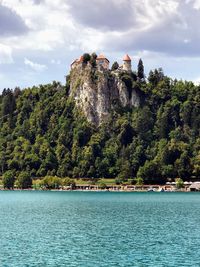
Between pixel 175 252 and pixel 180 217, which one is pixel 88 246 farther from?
pixel 180 217

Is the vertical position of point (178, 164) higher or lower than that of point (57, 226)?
higher

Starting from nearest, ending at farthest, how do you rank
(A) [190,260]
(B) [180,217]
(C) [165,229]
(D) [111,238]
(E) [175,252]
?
(A) [190,260] < (E) [175,252] < (D) [111,238] < (C) [165,229] < (B) [180,217]

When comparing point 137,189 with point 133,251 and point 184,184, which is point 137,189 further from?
point 133,251

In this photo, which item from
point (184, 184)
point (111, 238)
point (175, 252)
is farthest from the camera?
point (184, 184)

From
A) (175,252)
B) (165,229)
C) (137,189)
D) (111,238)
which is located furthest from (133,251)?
(137,189)

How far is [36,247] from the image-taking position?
54750 millimetres

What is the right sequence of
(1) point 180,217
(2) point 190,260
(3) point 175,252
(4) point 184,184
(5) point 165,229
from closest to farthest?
(2) point 190,260, (3) point 175,252, (5) point 165,229, (1) point 180,217, (4) point 184,184

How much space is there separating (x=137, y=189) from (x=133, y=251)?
140 metres

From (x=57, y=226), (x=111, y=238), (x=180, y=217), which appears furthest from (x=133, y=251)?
(x=180, y=217)

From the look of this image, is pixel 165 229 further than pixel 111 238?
Yes

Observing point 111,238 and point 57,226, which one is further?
point 57,226

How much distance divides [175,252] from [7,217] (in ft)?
132

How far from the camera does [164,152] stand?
199 metres

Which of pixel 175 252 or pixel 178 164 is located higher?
pixel 178 164
